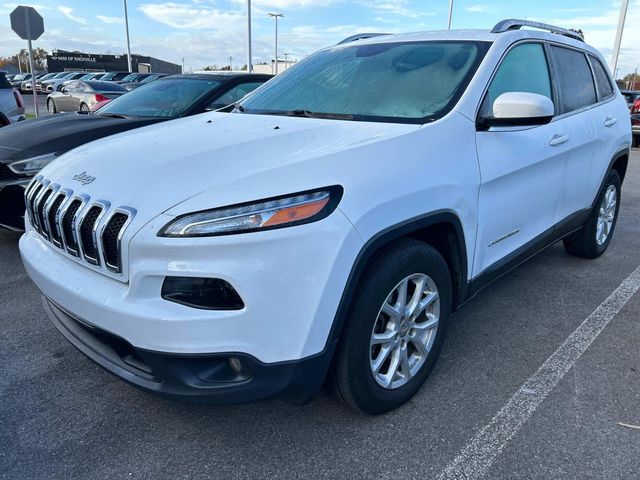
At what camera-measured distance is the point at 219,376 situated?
195cm

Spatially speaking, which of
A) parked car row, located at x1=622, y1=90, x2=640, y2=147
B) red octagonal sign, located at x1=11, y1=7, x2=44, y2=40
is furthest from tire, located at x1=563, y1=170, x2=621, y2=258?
parked car row, located at x1=622, y1=90, x2=640, y2=147

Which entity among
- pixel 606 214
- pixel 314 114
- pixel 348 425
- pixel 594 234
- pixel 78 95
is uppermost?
pixel 314 114

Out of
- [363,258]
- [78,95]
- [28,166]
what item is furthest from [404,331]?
[78,95]

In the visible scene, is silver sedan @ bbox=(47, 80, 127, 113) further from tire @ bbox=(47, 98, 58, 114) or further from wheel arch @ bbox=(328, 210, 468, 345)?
wheel arch @ bbox=(328, 210, 468, 345)

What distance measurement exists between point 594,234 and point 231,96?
12.3 ft

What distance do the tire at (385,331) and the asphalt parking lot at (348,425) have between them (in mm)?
153

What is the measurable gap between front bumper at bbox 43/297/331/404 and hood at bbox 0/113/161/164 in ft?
9.50

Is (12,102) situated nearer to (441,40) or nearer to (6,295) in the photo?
(6,295)

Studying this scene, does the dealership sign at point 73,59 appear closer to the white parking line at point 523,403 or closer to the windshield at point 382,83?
the windshield at point 382,83

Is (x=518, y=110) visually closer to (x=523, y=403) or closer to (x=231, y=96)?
(x=523, y=403)

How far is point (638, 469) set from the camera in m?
2.16

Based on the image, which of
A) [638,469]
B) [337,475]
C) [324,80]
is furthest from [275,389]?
[324,80]

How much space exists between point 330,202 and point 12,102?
320 inches

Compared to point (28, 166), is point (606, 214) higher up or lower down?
lower down
